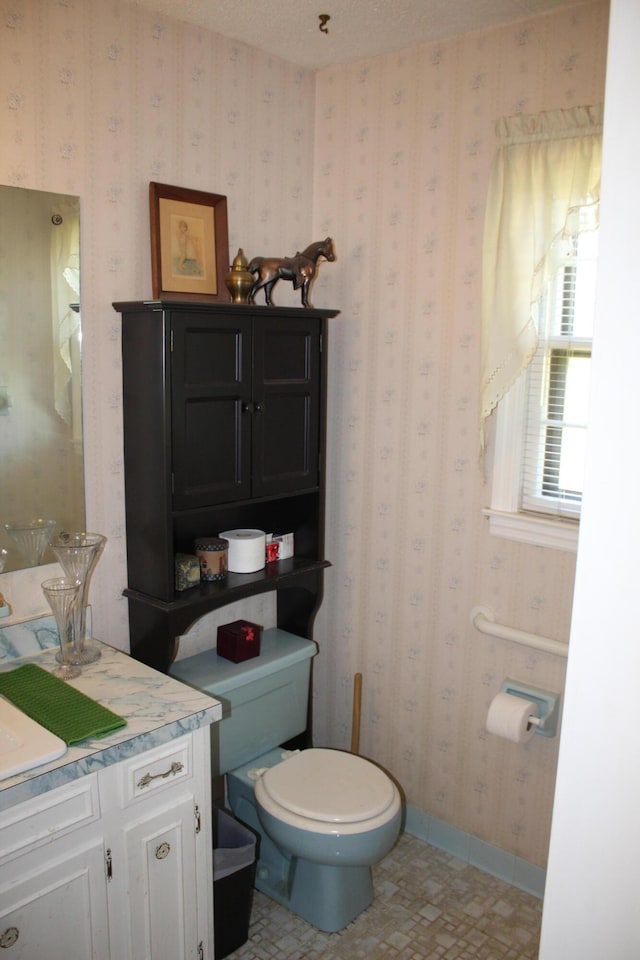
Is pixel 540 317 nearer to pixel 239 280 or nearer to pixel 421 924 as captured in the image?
pixel 239 280

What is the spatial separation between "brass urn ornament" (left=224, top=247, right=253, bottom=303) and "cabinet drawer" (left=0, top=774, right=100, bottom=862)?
143 cm

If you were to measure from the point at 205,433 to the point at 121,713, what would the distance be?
825 mm

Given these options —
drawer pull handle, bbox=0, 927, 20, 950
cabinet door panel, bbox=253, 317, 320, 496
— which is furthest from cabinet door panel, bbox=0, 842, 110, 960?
cabinet door panel, bbox=253, 317, 320, 496

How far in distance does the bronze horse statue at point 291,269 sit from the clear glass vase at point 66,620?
105 cm

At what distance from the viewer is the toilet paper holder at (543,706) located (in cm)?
237

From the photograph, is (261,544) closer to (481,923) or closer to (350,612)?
(350,612)

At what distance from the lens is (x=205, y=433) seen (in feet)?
7.41

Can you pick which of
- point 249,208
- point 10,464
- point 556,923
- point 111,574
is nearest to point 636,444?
point 556,923

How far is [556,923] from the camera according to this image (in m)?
0.58

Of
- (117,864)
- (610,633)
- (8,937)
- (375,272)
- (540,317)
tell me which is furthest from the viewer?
(375,272)

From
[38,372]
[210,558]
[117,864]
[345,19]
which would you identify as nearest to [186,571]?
[210,558]

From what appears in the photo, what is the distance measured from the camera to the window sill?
228 centimetres

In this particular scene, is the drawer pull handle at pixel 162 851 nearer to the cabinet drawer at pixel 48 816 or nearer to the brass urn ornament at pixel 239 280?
the cabinet drawer at pixel 48 816

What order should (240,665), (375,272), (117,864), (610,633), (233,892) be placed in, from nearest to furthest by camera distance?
(610,633) → (117,864) → (233,892) → (240,665) → (375,272)
